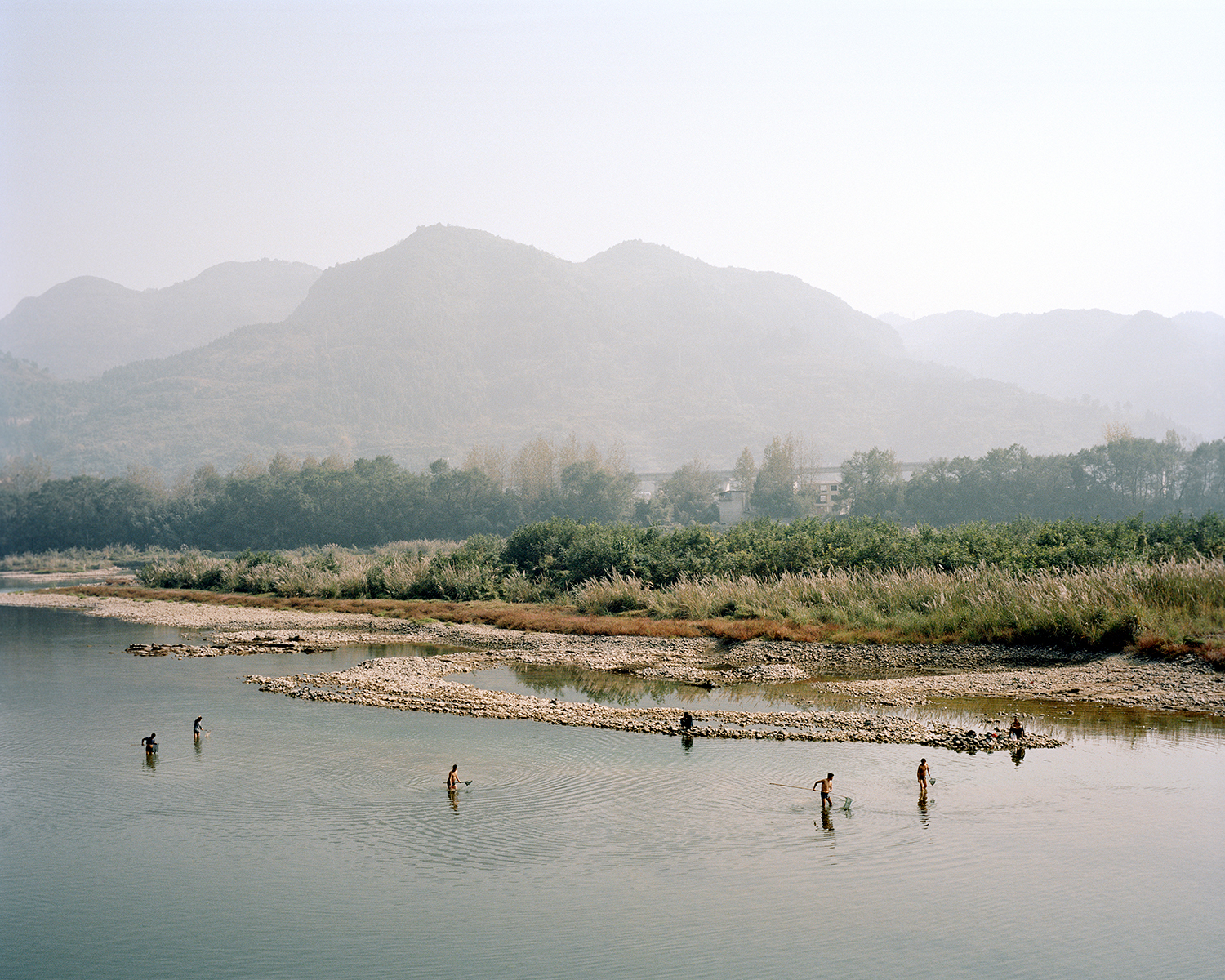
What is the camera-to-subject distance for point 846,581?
93.0ft

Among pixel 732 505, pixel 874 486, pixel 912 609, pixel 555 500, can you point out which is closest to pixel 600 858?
pixel 912 609

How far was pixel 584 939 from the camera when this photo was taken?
339 inches

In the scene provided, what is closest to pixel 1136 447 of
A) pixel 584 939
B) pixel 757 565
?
pixel 757 565

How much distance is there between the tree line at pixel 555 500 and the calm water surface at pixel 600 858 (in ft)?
201

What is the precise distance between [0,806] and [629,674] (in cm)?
1288

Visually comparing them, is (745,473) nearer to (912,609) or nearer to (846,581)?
(846,581)

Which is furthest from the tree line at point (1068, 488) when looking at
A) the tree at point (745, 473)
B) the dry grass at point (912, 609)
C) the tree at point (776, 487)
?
the dry grass at point (912, 609)

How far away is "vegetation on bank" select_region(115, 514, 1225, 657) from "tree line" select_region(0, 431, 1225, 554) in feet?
121

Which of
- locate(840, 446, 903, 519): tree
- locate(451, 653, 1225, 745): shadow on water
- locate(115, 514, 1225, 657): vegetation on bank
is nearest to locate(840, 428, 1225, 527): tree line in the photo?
locate(840, 446, 903, 519): tree

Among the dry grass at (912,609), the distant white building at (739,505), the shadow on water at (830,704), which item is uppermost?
the distant white building at (739,505)

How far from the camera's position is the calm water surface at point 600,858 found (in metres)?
8.41

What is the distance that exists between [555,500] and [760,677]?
66496 mm

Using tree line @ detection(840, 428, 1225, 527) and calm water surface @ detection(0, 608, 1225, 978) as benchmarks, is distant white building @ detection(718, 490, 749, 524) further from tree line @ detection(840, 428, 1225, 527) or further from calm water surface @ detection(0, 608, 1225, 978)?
calm water surface @ detection(0, 608, 1225, 978)

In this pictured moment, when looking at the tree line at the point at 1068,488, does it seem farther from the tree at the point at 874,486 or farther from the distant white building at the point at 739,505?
the distant white building at the point at 739,505
